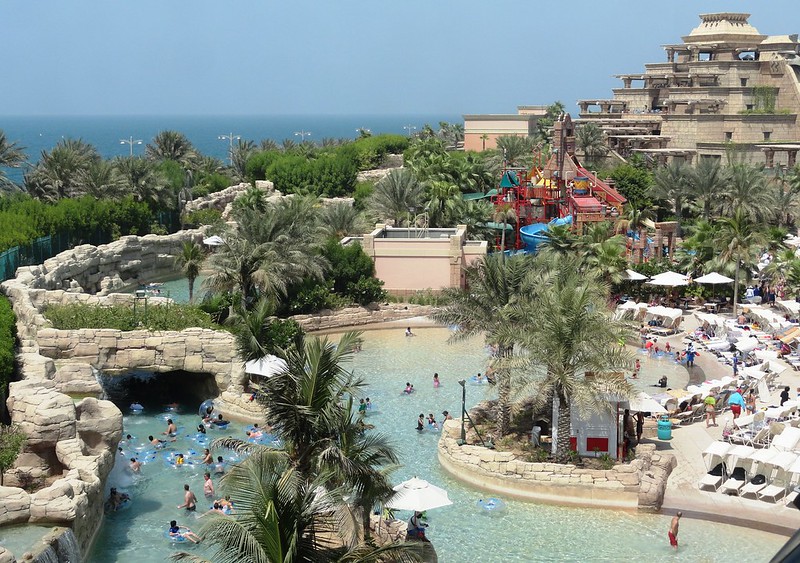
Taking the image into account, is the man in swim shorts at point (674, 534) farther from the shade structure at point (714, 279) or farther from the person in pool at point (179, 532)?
the shade structure at point (714, 279)

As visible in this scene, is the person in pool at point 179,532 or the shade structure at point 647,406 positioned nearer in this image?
the person in pool at point 179,532

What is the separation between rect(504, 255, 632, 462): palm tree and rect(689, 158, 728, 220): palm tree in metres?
28.6

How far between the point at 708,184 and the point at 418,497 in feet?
113

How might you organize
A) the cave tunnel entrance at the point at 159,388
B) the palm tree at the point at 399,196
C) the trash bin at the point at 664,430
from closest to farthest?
1. the trash bin at the point at 664,430
2. the cave tunnel entrance at the point at 159,388
3. the palm tree at the point at 399,196

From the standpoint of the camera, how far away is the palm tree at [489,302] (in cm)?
2350

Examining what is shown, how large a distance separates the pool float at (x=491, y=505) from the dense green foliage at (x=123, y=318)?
12.3 meters

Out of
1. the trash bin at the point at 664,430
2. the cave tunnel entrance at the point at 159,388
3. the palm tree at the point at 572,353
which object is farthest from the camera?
the cave tunnel entrance at the point at 159,388

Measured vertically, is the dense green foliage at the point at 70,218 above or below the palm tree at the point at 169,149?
below

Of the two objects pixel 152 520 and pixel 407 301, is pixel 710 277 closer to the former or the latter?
pixel 407 301

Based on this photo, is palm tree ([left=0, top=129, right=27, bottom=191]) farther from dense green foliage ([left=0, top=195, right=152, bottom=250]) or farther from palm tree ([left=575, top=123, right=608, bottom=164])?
palm tree ([left=575, top=123, right=608, bottom=164])

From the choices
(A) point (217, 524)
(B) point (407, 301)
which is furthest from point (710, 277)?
(A) point (217, 524)

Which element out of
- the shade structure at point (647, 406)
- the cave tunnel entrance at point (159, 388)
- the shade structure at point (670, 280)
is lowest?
the cave tunnel entrance at point (159, 388)

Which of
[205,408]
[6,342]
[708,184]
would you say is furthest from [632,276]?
[6,342]

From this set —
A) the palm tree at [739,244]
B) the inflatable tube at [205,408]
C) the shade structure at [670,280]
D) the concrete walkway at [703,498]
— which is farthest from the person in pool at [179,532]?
the palm tree at [739,244]
